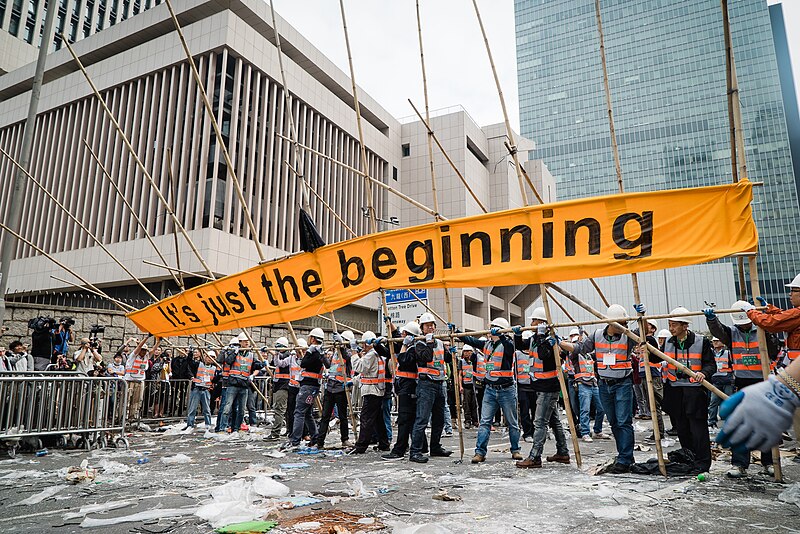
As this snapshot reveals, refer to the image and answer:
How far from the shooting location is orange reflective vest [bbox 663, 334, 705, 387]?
22.6 feet

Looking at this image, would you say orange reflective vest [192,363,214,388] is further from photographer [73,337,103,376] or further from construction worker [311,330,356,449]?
construction worker [311,330,356,449]

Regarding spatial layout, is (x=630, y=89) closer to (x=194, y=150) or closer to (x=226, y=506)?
(x=194, y=150)

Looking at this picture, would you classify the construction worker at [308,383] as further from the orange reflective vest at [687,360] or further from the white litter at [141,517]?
the orange reflective vest at [687,360]

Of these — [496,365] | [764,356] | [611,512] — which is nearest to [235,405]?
[496,365]

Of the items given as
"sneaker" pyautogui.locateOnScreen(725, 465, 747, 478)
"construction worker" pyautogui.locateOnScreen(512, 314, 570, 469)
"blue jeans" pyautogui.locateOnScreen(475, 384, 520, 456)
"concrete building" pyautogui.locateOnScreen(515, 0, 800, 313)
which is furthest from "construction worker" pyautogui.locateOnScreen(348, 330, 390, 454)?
"concrete building" pyautogui.locateOnScreen(515, 0, 800, 313)

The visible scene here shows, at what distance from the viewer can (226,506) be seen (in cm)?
508

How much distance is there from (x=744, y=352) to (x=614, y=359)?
92.2 inches

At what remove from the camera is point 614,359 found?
282 inches

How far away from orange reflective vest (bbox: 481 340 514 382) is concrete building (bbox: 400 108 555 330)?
26.5 m

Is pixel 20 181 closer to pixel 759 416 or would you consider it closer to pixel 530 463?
pixel 530 463

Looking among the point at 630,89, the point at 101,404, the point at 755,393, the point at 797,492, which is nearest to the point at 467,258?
the point at 797,492

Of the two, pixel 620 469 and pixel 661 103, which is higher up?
pixel 661 103

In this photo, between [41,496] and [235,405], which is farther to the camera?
[235,405]

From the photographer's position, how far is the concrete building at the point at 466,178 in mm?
37156
